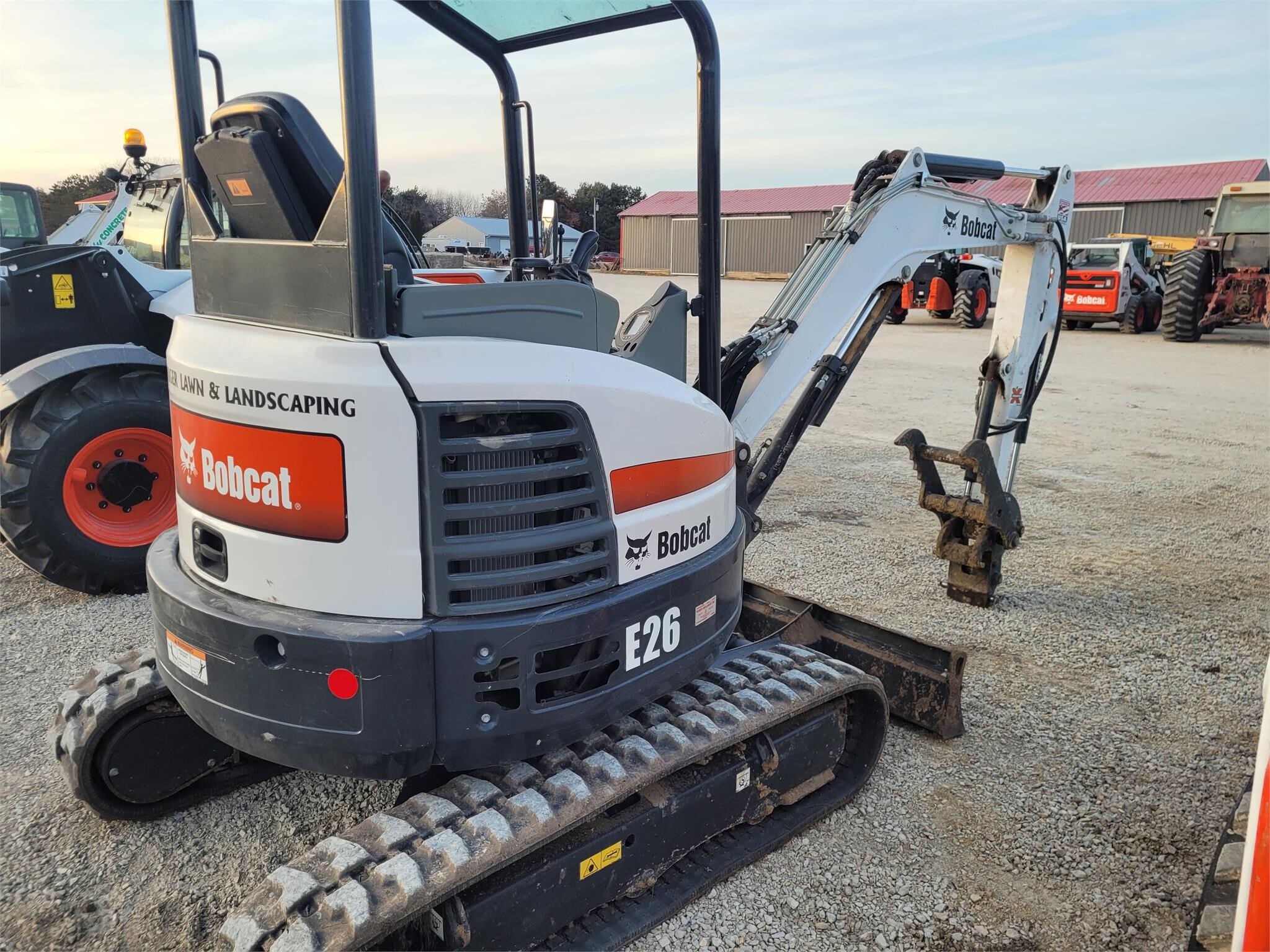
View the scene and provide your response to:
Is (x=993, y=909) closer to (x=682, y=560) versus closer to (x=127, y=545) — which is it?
(x=682, y=560)

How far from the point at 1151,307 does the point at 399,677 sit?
20908 millimetres

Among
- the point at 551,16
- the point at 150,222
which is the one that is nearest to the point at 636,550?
the point at 551,16

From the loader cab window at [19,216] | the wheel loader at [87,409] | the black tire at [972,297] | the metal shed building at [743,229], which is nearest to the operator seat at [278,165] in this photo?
the wheel loader at [87,409]

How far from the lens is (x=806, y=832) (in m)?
3.03

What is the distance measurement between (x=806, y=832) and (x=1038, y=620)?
7.75 ft

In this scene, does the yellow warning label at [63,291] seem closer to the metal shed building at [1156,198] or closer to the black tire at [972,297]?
the black tire at [972,297]

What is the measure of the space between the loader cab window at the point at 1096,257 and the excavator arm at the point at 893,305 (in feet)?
50.9

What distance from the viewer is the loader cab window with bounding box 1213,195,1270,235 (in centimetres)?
1767

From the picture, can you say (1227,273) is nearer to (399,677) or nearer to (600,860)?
(600,860)

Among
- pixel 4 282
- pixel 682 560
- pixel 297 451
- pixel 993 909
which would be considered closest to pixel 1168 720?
pixel 993 909

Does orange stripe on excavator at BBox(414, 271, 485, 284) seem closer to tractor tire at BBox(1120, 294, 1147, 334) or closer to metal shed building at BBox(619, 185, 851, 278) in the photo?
tractor tire at BBox(1120, 294, 1147, 334)

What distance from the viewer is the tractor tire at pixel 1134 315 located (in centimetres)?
1911

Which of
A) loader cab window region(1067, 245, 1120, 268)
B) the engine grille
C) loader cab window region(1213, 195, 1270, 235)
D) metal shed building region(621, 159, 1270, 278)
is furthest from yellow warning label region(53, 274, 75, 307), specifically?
metal shed building region(621, 159, 1270, 278)

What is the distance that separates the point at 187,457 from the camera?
92.7 inches
